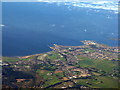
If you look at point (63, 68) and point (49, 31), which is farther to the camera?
point (49, 31)

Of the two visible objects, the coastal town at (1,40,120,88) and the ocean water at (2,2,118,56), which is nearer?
the coastal town at (1,40,120,88)

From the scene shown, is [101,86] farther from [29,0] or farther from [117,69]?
[29,0]

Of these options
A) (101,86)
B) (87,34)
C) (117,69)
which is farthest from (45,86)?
(87,34)

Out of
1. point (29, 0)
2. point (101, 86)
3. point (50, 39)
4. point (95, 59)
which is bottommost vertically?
point (101, 86)

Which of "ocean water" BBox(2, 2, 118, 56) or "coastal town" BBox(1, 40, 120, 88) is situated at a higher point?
"ocean water" BBox(2, 2, 118, 56)

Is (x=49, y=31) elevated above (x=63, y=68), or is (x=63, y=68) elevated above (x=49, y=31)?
(x=49, y=31)
